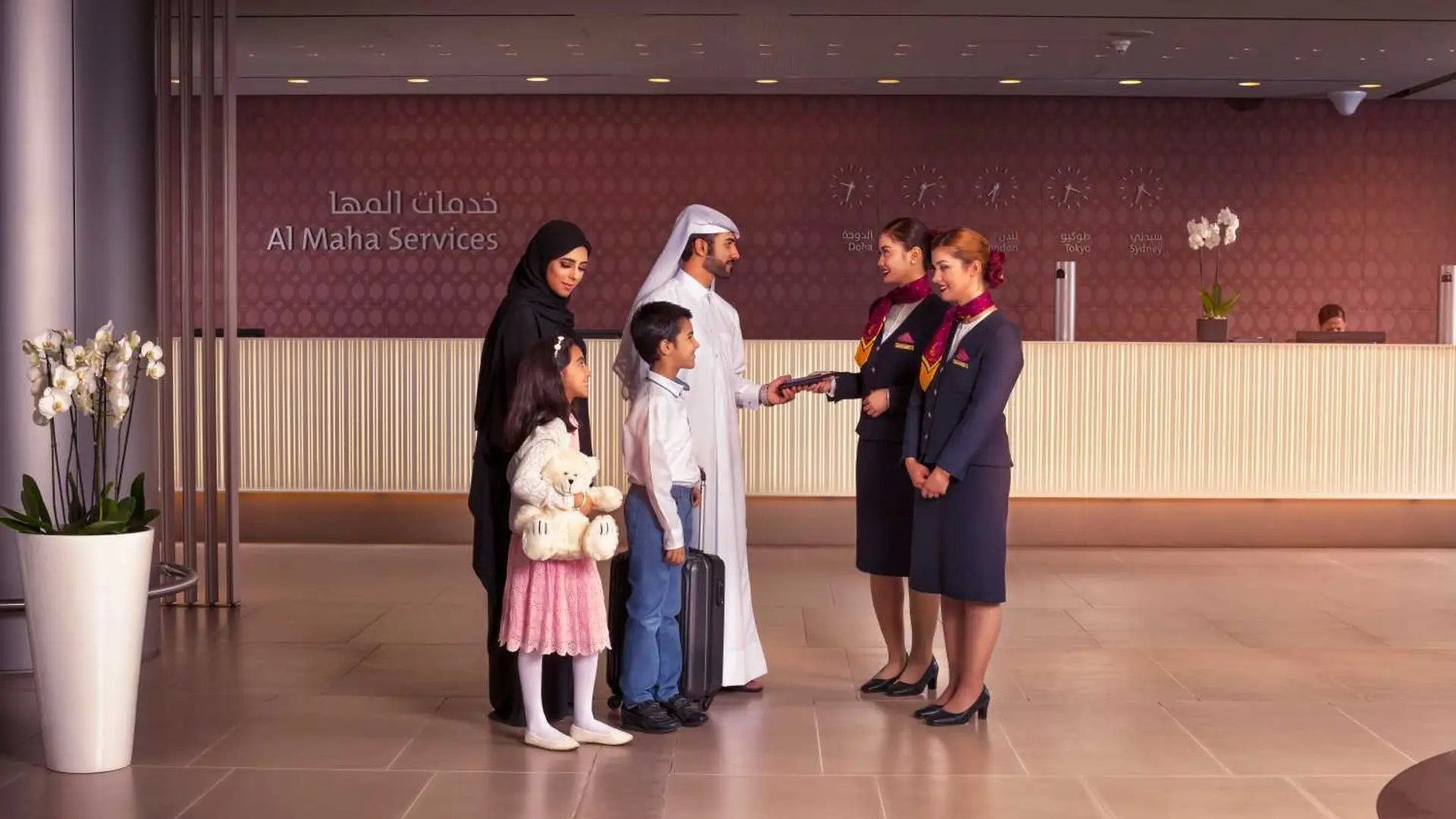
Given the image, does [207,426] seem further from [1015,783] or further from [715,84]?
[715,84]

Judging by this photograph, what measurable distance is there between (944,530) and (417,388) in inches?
178

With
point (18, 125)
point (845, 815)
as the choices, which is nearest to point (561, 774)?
point (845, 815)

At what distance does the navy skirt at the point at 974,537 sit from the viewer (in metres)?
4.55

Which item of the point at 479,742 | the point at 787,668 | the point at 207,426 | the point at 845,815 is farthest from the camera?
the point at 207,426

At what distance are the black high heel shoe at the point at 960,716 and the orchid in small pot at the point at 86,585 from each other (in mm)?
2333

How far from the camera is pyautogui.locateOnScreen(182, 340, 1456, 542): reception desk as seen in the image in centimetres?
842

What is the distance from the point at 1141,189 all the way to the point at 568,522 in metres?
8.40

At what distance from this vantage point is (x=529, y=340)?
446 centimetres

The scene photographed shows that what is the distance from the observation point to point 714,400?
16.2 feet

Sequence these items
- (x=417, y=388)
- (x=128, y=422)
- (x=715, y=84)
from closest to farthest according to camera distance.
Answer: (x=128, y=422), (x=417, y=388), (x=715, y=84)

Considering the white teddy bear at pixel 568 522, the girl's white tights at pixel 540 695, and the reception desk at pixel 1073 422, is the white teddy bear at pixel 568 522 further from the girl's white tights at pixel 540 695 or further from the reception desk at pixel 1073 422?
the reception desk at pixel 1073 422

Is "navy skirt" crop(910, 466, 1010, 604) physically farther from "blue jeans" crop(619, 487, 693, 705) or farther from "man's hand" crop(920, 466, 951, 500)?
"blue jeans" crop(619, 487, 693, 705)

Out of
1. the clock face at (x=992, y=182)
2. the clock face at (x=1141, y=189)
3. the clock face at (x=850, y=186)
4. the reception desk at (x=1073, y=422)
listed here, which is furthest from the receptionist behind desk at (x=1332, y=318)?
the clock face at (x=850, y=186)

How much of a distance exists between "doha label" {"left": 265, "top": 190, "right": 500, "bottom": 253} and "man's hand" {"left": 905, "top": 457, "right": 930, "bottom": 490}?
24.4 feet
